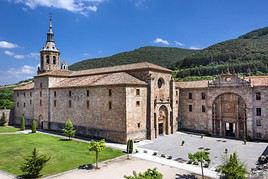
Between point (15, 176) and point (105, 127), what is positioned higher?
point (105, 127)

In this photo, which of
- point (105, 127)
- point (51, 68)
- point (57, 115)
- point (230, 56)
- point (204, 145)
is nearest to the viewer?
point (204, 145)

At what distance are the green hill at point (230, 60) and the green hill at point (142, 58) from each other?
53.4 ft

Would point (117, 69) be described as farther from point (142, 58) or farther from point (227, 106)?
point (142, 58)

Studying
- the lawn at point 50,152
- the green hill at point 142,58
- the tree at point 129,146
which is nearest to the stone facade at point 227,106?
the tree at point 129,146

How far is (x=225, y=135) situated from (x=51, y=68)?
4000 centimetres

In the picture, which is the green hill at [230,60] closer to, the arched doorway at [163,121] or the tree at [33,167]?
the arched doorway at [163,121]

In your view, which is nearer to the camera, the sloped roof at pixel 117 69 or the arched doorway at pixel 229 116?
the arched doorway at pixel 229 116

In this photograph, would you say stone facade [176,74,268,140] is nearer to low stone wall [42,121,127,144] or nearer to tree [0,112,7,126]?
low stone wall [42,121,127,144]

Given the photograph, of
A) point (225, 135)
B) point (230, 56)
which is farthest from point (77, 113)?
point (230, 56)

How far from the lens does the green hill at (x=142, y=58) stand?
4884 inches

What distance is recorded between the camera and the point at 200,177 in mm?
21031

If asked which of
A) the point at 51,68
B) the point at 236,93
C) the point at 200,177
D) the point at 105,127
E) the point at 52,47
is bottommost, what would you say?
the point at 200,177

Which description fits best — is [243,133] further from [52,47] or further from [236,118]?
[52,47]

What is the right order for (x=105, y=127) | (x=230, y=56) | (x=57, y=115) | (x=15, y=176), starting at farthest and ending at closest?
(x=230, y=56) < (x=57, y=115) < (x=105, y=127) < (x=15, y=176)
